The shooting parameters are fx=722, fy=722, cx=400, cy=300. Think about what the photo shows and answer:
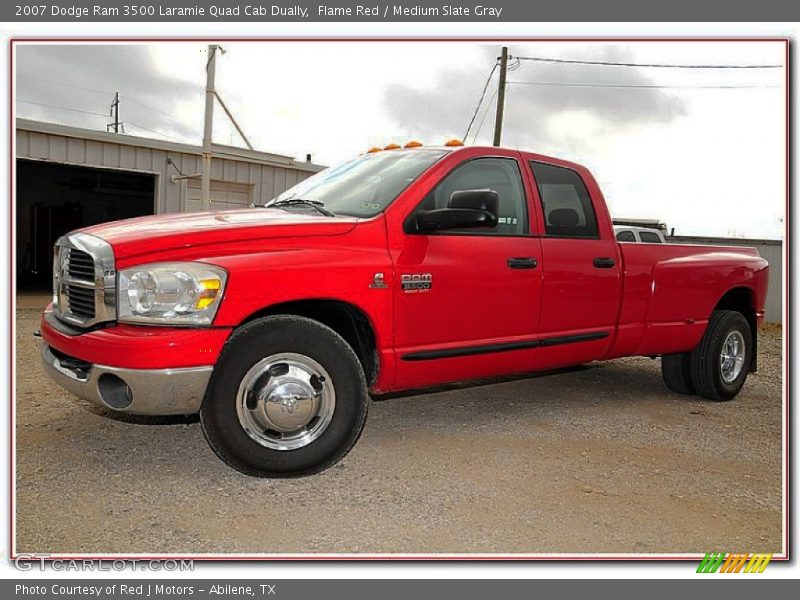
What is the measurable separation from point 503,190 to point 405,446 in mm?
1874

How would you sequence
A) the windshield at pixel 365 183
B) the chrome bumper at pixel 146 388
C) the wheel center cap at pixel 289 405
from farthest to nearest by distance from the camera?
the windshield at pixel 365 183, the wheel center cap at pixel 289 405, the chrome bumper at pixel 146 388

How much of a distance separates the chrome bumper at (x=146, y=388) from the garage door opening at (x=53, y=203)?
17071mm

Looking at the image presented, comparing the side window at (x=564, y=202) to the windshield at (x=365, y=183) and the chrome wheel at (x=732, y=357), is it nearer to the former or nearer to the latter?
the windshield at (x=365, y=183)

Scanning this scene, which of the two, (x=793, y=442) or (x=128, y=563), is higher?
(x=793, y=442)

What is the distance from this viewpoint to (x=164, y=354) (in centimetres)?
353

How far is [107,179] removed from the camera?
2070 cm

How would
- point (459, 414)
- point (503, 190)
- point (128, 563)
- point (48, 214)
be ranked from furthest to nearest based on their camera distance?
point (48, 214) < point (459, 414) < point (503, 190) < point (128, 563)

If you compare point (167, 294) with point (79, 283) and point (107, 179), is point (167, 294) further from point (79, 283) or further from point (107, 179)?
point (107, 179)

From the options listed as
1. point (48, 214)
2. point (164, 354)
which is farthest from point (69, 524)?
point (48, 214)

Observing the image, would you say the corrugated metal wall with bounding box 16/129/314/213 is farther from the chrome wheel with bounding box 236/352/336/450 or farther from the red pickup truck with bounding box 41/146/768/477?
the chrome wheel with bounding box 236/352/336/450

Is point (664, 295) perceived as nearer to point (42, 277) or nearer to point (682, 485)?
point (682, 485)

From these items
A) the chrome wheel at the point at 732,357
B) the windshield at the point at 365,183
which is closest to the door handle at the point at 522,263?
the windshield at the point at 365,183

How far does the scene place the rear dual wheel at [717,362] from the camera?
6.38m

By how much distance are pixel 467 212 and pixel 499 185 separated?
0.92 m
